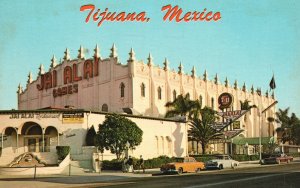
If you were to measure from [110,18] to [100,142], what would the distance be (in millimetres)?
15922

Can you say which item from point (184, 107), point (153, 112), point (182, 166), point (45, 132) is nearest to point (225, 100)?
point (184, 107)

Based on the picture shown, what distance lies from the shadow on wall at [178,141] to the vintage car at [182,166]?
716 inches

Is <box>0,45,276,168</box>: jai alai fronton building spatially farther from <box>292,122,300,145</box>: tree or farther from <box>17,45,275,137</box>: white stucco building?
<box>292,122,300,145</box>: tree

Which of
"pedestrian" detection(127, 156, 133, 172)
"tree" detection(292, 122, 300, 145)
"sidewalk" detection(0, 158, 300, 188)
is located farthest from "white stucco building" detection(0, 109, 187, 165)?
"tree" detection(292, 122, 300, 145)

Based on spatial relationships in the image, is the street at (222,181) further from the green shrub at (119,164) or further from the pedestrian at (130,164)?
the green shrub at (119,164)

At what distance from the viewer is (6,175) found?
1384 inches

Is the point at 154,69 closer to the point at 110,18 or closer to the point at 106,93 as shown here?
the point at 106,93

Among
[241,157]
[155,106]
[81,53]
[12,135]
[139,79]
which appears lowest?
[241,157]

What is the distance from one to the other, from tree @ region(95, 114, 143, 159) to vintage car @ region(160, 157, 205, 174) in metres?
7.11

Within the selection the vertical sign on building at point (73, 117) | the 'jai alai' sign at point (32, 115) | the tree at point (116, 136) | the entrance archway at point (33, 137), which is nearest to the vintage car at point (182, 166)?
the tree at point (116, 136)

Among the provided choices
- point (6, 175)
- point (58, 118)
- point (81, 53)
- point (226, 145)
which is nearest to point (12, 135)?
point (58, 118)

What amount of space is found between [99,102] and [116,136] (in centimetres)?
2749

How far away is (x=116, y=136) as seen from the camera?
39.7 metres

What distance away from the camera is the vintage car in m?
33.3
